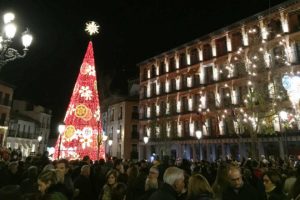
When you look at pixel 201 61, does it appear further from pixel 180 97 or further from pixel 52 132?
pixel 52 132

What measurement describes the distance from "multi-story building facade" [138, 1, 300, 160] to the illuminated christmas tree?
12.5m

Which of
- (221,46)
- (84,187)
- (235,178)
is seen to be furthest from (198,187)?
(221,46)

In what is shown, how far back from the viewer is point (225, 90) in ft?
118

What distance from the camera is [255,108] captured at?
23188 mm

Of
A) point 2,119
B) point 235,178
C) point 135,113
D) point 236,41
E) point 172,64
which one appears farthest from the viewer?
point 135,113

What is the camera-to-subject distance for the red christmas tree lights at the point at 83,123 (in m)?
20.0

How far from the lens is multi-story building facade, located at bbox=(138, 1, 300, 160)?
25891mm

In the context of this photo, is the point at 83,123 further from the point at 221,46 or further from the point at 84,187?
the point at 221,46

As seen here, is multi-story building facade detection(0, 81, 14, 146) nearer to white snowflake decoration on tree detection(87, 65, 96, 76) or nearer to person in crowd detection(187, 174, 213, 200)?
white snowflake decoration on tree detection(87, 65, 96, 76)

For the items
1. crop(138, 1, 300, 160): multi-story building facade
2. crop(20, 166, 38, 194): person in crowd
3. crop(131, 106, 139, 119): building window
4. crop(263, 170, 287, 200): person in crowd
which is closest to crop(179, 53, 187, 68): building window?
crop(138, 1, 300, 160): multi-story building facade

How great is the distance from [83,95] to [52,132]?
176ft

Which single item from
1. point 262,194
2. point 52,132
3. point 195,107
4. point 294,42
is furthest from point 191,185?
point 52,132

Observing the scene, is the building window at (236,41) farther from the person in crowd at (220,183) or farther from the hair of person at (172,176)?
the hair of person at (172,176)

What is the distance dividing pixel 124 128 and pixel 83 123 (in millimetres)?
28057
